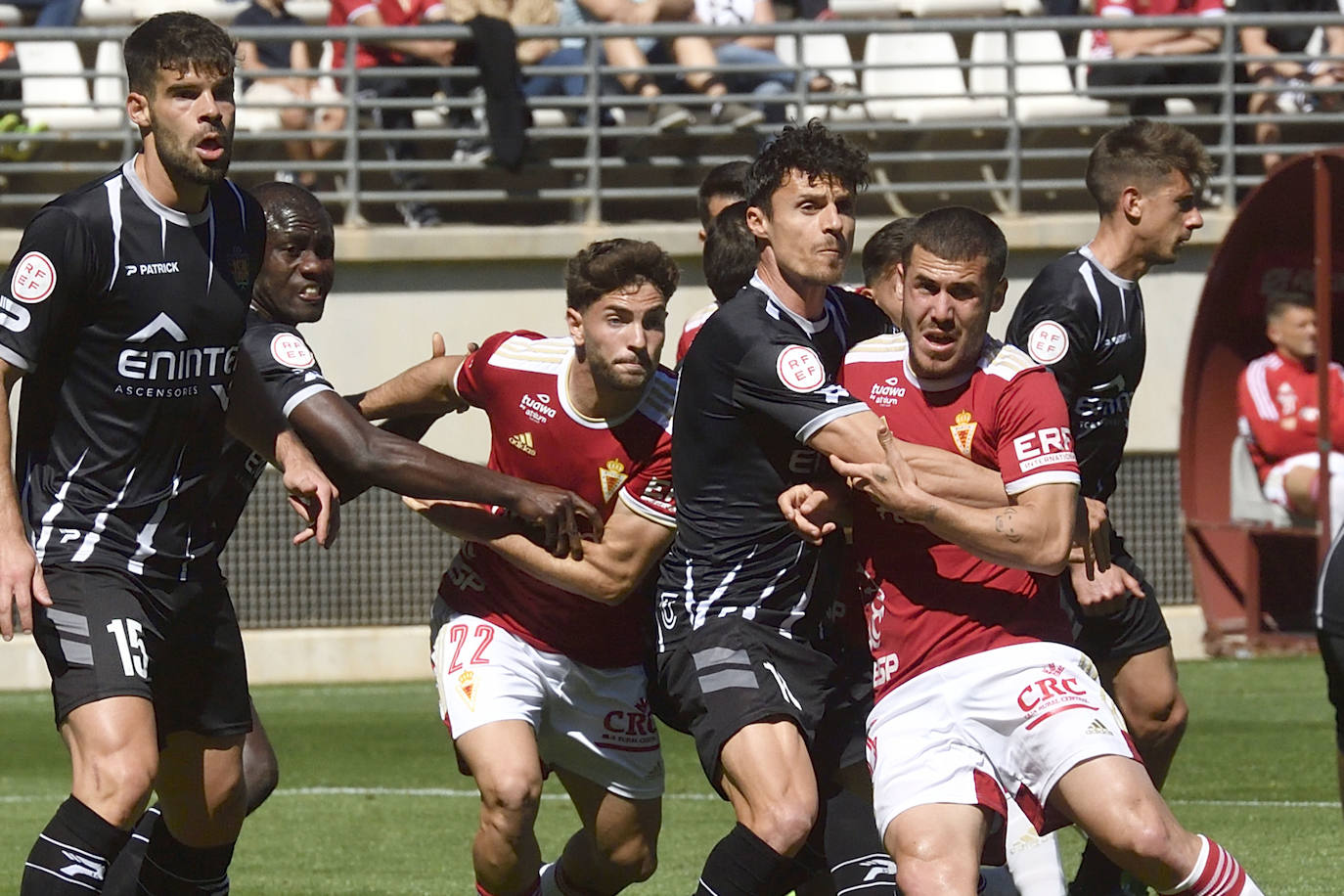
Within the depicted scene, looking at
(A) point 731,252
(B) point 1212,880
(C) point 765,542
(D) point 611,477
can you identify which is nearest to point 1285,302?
(A) point 731,252

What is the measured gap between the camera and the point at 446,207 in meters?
16.2

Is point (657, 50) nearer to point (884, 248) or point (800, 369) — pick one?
point (884, 248)

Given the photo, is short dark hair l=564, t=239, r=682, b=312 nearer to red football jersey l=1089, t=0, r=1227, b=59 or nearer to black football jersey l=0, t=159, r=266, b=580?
black football jersey l=0, t=159, r=266, b=580

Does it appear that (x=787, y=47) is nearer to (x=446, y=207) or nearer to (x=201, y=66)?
(x=446, y=207)

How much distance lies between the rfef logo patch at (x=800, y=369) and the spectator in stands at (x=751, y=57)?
975 cm

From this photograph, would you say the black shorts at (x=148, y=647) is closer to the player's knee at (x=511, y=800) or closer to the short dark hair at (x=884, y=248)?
the player's knee at (x=511, y=800)

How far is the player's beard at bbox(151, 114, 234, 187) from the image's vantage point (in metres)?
5.74

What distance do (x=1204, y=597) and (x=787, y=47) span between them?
5229mm

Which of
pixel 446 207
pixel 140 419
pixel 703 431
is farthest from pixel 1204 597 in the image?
pixel 140 419

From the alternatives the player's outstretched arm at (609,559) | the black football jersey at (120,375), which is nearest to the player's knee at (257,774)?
the player's outstretched arm at (609,559)

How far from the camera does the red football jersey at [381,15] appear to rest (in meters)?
15.6

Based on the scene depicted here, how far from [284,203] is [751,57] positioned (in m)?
9.15

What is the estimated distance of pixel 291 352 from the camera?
6492 millimetres

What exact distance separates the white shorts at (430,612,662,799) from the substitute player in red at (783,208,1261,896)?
123cm
